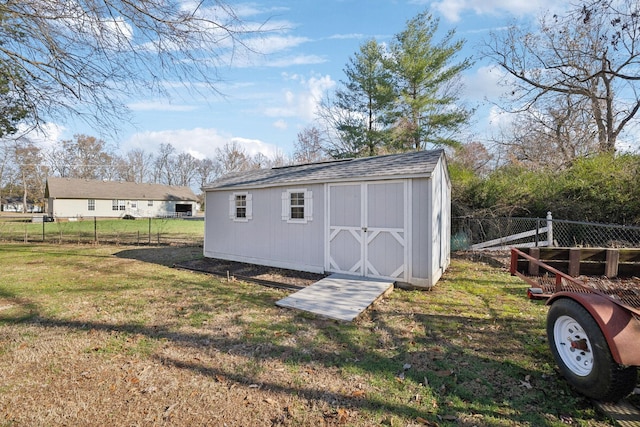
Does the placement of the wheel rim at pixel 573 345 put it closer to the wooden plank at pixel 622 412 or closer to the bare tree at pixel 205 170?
the wooden plank at pixel 622 412

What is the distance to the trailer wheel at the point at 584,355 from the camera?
2336 millimetres

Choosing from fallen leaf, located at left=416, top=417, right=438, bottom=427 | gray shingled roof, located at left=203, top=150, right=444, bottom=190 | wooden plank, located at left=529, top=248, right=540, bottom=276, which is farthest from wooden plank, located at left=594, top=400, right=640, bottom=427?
gray shingled roof, located at left=203, top=150, right=444, bottom=190

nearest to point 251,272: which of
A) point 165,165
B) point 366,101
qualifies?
point 366,101

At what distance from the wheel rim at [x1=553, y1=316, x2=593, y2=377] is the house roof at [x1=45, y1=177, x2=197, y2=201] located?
134ft

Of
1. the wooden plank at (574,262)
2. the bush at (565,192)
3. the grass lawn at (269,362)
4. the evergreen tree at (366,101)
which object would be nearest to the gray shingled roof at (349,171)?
the grass lawn at (269,362)

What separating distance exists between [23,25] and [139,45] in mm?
1745

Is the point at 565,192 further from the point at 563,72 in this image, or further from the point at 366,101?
the point at 366,101

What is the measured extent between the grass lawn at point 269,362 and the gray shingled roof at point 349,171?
8.72ft

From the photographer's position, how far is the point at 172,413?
2479mm

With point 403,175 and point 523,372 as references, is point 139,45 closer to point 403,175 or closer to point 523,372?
point 403,175

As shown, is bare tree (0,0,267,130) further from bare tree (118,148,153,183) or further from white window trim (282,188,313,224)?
bare tree (118,148,153,183)

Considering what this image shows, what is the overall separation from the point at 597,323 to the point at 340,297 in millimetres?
3752

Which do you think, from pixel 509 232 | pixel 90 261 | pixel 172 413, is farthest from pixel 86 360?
pixel 509 232

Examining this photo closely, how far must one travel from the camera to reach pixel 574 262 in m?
3.92
